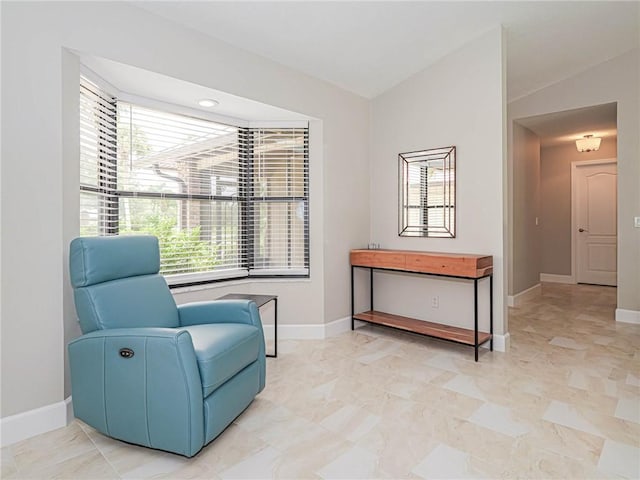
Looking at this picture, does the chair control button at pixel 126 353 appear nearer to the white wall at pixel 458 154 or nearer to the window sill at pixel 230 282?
the window sill at pixel 230 282

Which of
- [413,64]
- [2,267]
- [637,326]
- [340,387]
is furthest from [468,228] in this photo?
[2,267]

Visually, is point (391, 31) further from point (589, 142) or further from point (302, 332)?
point (589, 142)

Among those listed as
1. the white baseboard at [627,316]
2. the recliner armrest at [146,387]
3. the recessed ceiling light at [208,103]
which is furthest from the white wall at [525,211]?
the recliner armrest at [146,387]

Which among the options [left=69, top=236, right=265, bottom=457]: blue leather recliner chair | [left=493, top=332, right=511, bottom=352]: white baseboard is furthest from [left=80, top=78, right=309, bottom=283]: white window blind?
[left=493, top=332, right=511, bottom=352]: white baseboard

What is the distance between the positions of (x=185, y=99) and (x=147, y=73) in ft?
1.74

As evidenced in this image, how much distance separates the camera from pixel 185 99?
10.2 ft

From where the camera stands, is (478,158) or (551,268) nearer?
(478,158)

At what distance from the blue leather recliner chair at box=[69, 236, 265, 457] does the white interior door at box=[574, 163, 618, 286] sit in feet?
21.7

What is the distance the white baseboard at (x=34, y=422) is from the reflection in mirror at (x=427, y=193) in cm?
313

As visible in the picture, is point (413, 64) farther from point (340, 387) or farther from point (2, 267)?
point (2, 267)

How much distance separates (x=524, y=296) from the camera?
Answer: 17.8ft

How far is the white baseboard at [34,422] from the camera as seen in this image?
1.98 meters

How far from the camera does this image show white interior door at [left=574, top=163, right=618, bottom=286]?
254 inches

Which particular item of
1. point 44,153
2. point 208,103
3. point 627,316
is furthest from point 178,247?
point 627,316
